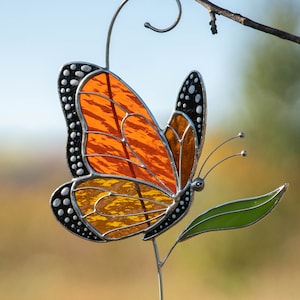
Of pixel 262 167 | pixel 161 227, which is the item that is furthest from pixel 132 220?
pixel 262 167

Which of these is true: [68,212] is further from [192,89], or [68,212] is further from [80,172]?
[192,89]

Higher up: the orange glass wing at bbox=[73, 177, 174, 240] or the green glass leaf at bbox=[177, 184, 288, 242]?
the orange glass wing at bbox=[73, 177, 174, 240]

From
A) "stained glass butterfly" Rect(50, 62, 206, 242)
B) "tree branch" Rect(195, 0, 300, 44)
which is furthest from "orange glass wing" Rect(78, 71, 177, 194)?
"tree branch" Rect(195, 0, 300, 44)

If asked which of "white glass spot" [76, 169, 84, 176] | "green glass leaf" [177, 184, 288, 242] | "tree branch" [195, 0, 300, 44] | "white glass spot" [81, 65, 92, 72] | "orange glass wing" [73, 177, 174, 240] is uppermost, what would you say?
"tree branch" [195, 0, 300, 44]

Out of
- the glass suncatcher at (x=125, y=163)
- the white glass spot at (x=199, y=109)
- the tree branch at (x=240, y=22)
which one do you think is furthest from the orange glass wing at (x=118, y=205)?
the tree branch at (x=240, y=22)

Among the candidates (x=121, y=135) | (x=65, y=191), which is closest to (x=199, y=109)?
(x=121, y=135)

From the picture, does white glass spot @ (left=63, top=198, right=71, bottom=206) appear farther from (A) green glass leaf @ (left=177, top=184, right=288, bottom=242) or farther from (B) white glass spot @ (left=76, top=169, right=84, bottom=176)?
(A) green glass leaf @ (left=177, top=184, right=288, bottom=242)
